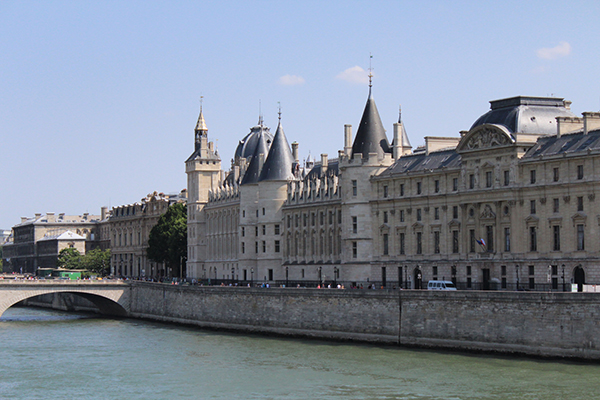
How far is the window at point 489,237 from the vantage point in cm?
7694

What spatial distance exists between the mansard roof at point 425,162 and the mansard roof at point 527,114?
12.3 feet

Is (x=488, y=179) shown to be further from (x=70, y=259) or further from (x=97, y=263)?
(x=70, y=259)

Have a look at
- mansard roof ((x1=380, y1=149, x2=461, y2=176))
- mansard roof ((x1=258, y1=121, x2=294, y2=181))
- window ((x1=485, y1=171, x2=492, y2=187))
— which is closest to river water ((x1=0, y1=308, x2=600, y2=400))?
window ((x1=485, y1=171, x2=492, y2=187))

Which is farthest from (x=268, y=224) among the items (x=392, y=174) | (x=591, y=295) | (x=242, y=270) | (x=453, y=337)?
(x=591, y=295)

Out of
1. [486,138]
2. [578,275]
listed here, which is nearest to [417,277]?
[486,138]

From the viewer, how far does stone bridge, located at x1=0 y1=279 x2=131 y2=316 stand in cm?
9681

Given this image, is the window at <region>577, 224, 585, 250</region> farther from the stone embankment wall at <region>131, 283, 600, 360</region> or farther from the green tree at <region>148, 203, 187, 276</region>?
the green tree at <region>148, 203, 187, 276</region>

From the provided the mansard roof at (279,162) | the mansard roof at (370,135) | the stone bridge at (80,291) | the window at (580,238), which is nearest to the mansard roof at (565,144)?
the window at (580,238)

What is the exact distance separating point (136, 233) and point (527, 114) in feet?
311

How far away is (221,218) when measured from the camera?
12119cm

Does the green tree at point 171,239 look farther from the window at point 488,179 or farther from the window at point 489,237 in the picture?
the window at point 488,179

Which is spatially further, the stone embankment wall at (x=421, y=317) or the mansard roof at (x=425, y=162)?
the mansard roof at (x=425, y=162)

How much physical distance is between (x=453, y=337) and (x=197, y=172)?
216 ft

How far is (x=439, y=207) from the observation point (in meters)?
81.6
